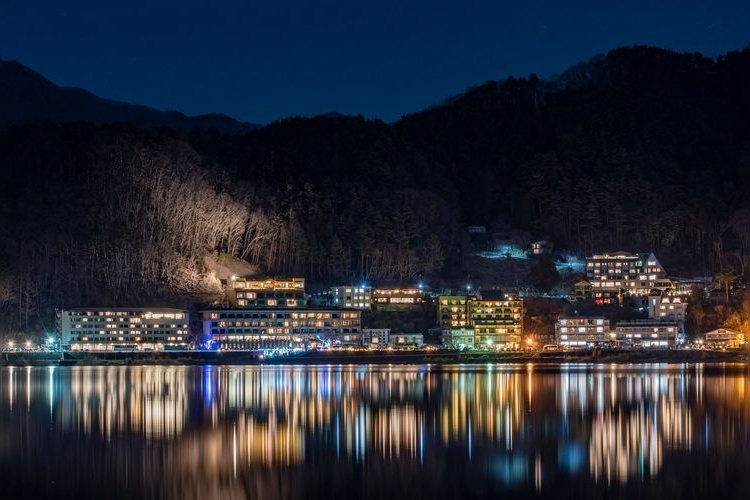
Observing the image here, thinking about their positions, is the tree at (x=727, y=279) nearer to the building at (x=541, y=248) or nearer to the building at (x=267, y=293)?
the building at (x=541, y=248)

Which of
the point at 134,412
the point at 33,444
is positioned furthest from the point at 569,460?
the point at 134,412

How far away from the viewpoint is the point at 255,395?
1405 inches

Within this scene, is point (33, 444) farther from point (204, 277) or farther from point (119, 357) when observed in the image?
point (204, 277)

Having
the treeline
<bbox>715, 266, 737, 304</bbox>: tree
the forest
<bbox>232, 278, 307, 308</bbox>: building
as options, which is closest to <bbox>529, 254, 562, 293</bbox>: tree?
the forest

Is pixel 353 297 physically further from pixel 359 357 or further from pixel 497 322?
pixel 497 322

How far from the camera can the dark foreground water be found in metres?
18.8

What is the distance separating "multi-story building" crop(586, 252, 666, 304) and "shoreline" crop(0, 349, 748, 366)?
11.7m

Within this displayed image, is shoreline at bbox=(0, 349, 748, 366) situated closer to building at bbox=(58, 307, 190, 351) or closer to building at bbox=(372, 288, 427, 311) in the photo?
building at bbox=(58, 307, 190, 351)

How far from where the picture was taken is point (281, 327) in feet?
220

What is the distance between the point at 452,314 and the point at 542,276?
10.3 m

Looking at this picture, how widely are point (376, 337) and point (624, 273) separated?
2048 centimetres

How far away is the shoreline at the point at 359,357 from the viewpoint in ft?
200

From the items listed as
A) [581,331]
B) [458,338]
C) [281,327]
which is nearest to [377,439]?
[458,338]

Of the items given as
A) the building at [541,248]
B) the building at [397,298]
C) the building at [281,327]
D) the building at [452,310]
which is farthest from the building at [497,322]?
the building at [541,248]
